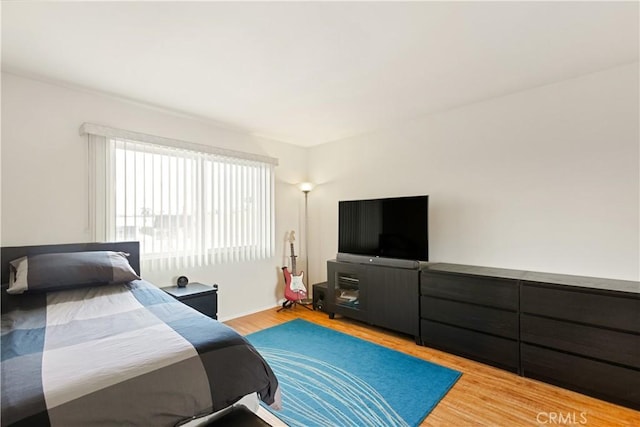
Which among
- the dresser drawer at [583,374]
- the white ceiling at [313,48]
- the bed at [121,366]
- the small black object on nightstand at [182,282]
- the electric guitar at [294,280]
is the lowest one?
the dresser drawer at [583,374]

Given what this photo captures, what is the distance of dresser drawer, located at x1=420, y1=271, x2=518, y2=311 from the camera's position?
242 centimetres

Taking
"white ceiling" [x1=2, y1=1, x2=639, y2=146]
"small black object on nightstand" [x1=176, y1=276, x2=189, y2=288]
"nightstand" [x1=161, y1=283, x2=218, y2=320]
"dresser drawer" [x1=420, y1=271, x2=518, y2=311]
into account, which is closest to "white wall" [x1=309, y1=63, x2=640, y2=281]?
"white ceiling" [x1=2, y1=1, x2=639, y2=146]

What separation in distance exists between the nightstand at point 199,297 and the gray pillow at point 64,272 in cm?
55

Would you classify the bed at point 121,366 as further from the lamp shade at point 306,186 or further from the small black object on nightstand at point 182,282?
the lamp shade at point 306,186

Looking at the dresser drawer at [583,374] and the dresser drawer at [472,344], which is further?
the dresser drawer at [472,344]

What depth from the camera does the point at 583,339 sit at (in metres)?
2.11

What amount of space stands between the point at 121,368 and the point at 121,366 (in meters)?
0.01

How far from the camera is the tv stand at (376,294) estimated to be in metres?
3.02

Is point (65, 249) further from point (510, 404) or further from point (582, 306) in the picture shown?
point (582, 306)

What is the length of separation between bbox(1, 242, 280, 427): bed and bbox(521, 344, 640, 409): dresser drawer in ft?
6.88

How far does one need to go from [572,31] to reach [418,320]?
2.55 metres

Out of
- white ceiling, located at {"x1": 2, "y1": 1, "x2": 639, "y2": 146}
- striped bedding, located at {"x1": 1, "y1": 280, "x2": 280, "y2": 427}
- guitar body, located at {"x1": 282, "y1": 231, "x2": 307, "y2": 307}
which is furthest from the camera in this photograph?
guitar body, located at {"x1": 282, "y1": 231, "x2": 307, "y2": 307}

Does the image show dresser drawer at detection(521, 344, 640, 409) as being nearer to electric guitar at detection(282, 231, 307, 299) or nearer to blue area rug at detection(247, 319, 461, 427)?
blue area rug at detection(247, 319, 461, 427)

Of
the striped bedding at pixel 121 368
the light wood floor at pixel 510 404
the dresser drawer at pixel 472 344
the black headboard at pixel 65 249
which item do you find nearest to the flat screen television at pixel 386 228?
the dresser drawer at pixel 472 344
